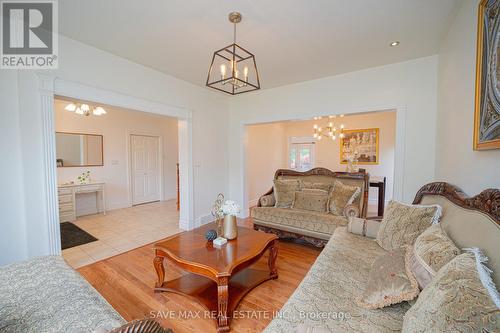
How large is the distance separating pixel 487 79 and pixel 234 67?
5.68 feet

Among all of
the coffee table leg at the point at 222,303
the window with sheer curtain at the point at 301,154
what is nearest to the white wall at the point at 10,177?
the coffee table leg at the point at 222,303

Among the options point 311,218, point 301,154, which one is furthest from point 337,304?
point 301,154

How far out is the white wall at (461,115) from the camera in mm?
1396

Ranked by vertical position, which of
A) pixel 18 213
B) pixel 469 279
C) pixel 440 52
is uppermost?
pixel 440 52

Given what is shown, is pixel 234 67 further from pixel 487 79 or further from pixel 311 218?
pixel 311 218

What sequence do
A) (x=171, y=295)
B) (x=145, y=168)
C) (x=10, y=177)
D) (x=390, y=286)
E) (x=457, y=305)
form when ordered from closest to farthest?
(x=457, y=305) → (x=390, y=286) → (x=171, y=295) → (x=10, y=177) → (x=145, y=168)

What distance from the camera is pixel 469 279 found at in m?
0.74

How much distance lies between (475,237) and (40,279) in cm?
240

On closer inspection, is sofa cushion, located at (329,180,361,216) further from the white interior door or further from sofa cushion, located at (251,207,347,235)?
the white interior door

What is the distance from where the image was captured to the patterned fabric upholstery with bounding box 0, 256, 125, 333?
2.95 ft

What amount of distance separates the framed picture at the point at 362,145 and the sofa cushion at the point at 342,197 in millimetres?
3481

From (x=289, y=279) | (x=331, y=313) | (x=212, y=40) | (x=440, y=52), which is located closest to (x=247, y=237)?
(x=289, y=279)

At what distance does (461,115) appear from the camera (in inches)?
70.6

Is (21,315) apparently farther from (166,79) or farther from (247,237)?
(166,79)
